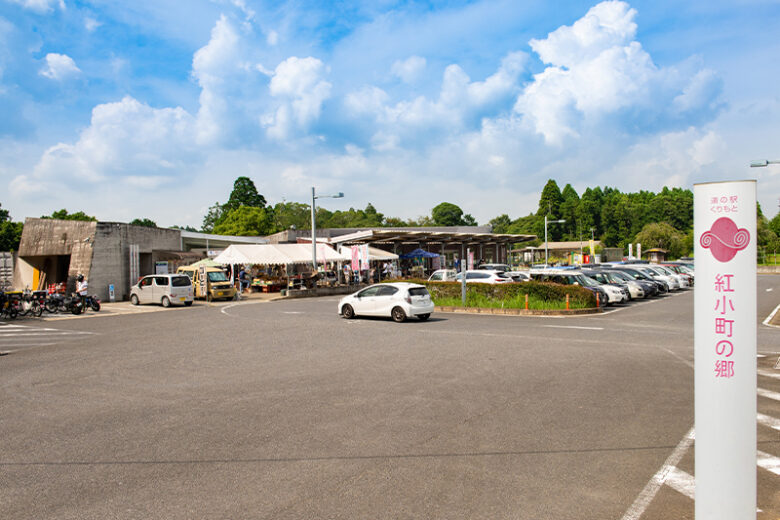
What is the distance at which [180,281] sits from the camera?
1243 inches

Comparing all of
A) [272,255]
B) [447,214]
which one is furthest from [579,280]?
[447,214]

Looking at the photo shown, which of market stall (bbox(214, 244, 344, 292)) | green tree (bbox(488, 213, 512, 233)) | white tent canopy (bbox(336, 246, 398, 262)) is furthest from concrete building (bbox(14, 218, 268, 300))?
green tree (bbox(488, 213, 512, 233))

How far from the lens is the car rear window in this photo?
1232 inches

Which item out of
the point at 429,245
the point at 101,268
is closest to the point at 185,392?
the point at 101,268

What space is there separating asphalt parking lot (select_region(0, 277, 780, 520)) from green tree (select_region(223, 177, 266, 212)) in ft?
292

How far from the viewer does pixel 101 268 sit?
35.1m

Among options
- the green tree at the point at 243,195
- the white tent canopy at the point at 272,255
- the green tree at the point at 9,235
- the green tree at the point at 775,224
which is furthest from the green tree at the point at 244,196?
the green tree at the point at 775,224

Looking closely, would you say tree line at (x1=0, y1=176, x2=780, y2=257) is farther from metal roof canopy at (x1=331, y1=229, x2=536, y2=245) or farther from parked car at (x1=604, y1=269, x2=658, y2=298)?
parked car at (x1=604, y1=269, x2=658, y2=298)

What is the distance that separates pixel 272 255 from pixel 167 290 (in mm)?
11159

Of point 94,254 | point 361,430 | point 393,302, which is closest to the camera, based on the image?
point 361,430

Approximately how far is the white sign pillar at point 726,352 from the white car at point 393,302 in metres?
16.1

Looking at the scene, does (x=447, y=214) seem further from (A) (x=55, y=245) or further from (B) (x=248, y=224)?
(A) (x=55, y=245)

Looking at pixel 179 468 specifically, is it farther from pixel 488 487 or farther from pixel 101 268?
pixel 101 268

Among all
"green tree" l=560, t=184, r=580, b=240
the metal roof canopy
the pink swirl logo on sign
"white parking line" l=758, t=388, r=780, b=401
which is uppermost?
"green tree" l=560, t=184, r=580, b=240
